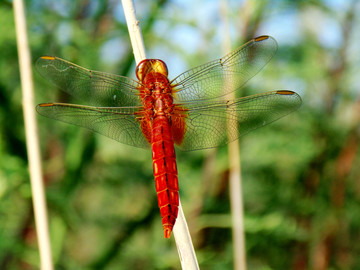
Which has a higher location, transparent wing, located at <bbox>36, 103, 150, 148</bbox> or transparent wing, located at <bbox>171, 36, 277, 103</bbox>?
→ transparent wing, located at <bbox>171, 36, 277, 103</bbox>

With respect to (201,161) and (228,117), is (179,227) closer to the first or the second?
(228,117)

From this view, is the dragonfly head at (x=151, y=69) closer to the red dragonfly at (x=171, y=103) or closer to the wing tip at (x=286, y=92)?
the red dragonfly at (x=171, y=103)

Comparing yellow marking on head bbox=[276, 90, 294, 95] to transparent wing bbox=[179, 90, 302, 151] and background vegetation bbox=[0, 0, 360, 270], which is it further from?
background vegetation bbox=[0, 0, 360, 270]

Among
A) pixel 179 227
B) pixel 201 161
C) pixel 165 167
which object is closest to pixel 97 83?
pixel 165 167

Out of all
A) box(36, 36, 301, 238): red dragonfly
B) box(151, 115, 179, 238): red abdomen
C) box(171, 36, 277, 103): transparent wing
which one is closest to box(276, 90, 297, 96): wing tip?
box(36, 36, 301, 238): red dragonfly

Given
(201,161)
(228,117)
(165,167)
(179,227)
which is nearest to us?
(179,227)

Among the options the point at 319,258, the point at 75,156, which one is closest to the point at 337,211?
the point at 319,258

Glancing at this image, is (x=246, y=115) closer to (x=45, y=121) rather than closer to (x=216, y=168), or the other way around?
(x=216, y=168)
